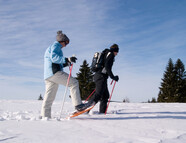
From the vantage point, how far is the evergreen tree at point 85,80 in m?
34.6

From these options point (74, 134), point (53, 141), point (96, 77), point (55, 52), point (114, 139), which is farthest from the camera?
point (96, 77)

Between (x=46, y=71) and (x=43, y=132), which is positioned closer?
(x=43, y=132)

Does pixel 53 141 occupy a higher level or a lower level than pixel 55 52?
lower

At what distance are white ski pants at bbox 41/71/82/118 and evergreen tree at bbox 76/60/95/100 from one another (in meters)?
29.5

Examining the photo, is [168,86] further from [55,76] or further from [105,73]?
[55,76]

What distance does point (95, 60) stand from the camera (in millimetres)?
5168

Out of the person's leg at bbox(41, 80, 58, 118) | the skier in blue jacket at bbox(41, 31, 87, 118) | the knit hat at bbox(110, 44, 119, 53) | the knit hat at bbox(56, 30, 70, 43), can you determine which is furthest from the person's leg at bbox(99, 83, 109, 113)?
the knit hat at bbox(56, 30, 70, 43)

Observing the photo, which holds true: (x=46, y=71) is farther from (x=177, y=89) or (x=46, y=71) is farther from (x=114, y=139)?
(x=177, y=89)

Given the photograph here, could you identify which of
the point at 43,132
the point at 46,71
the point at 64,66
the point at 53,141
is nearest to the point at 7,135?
the point at 43,132

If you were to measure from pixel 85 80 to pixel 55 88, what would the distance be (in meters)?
31.2

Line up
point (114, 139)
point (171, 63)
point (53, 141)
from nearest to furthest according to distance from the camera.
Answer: point (53, 141)
point (114, 139)
point (171, 63)

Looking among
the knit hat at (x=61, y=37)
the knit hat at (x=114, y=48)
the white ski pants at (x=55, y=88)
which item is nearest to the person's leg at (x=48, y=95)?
the white ski pants at (x=55, y=88)

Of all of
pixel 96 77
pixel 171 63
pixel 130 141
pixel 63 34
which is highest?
pixel 171 63

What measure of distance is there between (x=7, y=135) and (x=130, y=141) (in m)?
1.65
